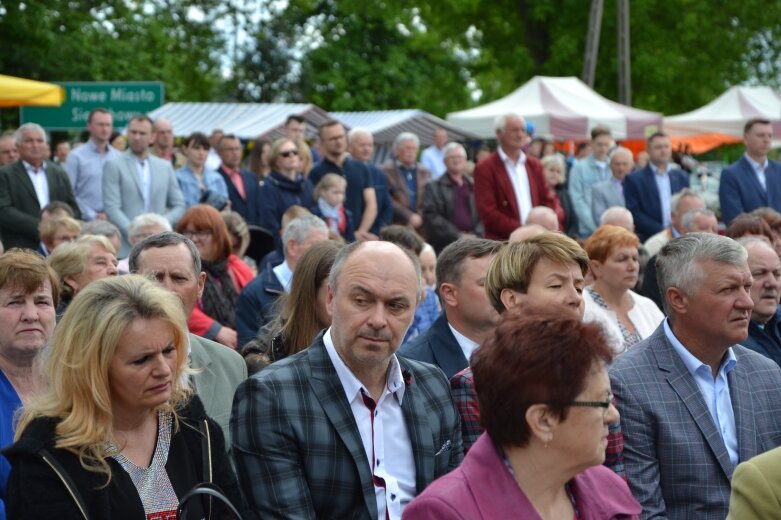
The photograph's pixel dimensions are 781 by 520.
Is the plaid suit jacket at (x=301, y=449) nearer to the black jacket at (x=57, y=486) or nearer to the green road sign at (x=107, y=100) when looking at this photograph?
the black jacket at (x=57, y=486)

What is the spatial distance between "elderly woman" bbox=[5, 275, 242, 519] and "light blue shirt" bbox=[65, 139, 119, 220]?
8.62m

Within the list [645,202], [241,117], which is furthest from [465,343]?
[241,117]

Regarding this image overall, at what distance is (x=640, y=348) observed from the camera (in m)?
4.96

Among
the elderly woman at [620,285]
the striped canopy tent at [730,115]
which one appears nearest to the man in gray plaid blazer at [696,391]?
the elderly woman at [620,285]

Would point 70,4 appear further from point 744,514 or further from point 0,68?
point 744,514

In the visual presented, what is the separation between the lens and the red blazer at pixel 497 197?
11492mm

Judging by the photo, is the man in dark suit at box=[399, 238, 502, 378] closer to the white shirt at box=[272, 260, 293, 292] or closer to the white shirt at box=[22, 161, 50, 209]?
the white shirt at box=[272, 260, 293, 292]

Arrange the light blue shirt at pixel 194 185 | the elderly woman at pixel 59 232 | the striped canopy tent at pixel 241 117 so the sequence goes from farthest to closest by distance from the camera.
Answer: the striped canopy tent at pixel 241 117 → the light blue shirt at pixel 194 185 → the elderly woman at pixel 59 232

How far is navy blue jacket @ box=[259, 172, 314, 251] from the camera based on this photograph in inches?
471

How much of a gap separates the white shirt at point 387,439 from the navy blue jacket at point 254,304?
127 inches

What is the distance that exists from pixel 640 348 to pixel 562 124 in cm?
1680

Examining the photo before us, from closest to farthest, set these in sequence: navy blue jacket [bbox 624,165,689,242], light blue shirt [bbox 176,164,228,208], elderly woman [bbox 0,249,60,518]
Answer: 1. elderly woman [bbox 0,249,60,518]
2. light blue shirt [bbox 176,164,228,208]
3. navy blue jacket [bbox 624,165,689,242]

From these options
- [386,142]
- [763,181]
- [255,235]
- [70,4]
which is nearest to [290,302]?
[255,235]

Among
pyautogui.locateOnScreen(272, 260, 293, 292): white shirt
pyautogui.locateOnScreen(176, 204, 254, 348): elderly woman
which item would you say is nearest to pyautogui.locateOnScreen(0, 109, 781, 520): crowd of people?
pyautogui.locateOnScreen(272, 260, 293, 292): white shirt
